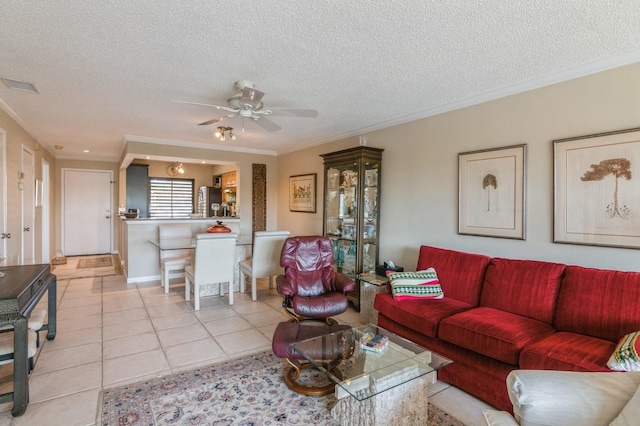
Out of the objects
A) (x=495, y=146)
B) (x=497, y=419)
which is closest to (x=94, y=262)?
(x=495, y=146)

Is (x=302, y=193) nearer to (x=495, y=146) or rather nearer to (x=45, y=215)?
(x=495, y=146)

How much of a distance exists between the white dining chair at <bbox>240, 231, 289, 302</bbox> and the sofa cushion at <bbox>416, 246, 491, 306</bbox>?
2.18 metres

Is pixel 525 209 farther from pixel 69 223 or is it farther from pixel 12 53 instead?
pixel 69 223

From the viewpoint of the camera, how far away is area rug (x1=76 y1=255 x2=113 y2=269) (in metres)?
6.89

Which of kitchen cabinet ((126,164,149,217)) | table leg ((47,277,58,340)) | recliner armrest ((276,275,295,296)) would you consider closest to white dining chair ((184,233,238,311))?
recliner armrest ((276,275,295,296))

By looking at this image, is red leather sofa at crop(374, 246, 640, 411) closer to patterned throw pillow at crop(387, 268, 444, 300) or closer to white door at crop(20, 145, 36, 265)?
patterned throw pillow at crop(387, 268, 444, 300)

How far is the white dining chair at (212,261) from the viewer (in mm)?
4199

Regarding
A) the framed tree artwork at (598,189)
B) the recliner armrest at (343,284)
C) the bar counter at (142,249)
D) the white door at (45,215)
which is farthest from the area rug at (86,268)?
the framed tree artwork at (598,189)

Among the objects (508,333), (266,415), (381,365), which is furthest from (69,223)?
(508,333)

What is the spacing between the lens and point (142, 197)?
781 cm

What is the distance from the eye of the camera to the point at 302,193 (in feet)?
20.4

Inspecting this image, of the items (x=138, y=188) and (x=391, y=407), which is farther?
(x=138, y=188)

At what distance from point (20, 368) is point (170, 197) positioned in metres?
7.46

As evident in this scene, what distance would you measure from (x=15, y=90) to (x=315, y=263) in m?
3.52
